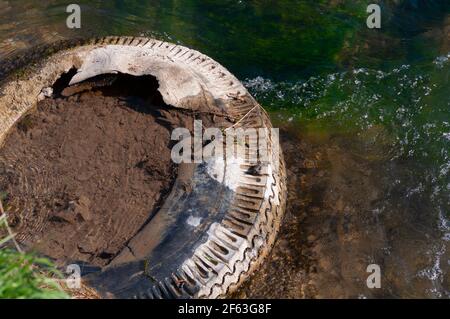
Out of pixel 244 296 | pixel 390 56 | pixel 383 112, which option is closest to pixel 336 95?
pixel 383 112

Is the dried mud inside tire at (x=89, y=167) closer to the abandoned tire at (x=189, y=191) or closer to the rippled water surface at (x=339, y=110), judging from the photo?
the abandoned tire at (x=189, y=191)

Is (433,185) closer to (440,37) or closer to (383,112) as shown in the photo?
(383,112)

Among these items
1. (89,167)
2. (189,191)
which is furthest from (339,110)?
(89,167)

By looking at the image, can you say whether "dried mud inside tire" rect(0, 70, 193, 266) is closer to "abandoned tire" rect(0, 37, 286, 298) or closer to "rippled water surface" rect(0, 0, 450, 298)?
"abandoned tire" rect(0, 37, 286, 298)

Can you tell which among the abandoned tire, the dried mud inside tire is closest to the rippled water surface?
the abandoned tire

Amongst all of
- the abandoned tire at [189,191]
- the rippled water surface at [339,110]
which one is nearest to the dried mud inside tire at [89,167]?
the abandoned tire at [189,191]
